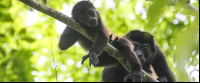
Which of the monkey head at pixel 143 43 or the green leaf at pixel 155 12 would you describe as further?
the monkey head at pixel 143 43

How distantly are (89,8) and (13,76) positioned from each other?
331 cm

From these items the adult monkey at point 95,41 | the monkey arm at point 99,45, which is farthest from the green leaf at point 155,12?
the monkey arm at point 99,45

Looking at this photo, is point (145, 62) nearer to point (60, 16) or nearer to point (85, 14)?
point (85, 14)

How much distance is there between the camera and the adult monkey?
4341mm

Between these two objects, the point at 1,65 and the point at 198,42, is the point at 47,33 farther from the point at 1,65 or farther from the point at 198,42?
the point at 198,42

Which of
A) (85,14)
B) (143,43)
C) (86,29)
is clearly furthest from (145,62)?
(85,14)

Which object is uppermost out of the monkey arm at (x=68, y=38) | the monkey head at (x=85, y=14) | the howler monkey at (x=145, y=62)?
the monkey head at (x=85, y=14)

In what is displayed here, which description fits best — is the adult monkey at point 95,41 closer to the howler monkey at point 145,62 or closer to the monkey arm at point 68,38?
the monkey arm at point 68,38

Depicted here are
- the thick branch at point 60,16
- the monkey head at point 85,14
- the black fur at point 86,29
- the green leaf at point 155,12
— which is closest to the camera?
the green leaf at point 155,12

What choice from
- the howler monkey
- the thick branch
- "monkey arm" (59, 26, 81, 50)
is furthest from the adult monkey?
the howler monkey

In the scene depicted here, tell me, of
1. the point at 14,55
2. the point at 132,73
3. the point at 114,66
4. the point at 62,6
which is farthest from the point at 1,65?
the point at 62,6

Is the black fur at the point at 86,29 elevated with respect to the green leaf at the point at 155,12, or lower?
elevated

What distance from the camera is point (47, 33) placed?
10.5 m

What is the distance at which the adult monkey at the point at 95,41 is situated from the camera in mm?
4341
